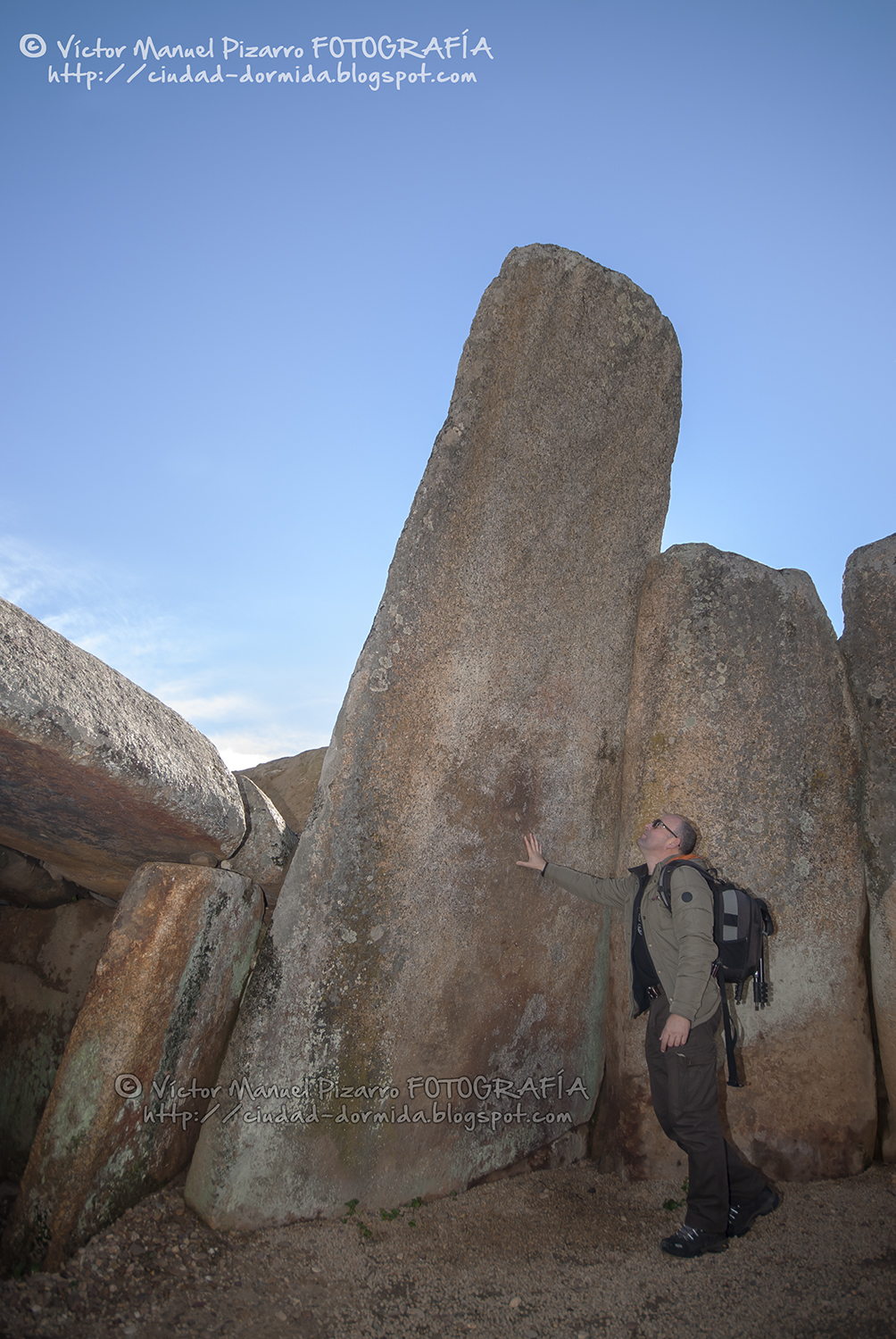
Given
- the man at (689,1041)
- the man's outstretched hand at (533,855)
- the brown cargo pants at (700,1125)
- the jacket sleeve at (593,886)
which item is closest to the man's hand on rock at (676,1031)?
the man at (689,1041)

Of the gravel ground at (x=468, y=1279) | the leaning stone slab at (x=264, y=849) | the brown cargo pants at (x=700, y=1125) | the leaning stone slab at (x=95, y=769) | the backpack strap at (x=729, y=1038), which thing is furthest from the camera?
the leaning stone slab at (x=264, y=849)

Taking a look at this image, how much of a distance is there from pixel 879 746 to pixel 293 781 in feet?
14.5

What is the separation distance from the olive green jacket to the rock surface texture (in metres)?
3.44

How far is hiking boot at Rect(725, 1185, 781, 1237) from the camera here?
3340 mm

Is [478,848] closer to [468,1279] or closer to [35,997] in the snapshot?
[468,1279]

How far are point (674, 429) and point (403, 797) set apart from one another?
312 centimetres

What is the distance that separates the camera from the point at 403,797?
377cm

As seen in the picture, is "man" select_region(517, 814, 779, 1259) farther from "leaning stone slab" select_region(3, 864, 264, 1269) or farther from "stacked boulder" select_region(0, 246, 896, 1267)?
"leaning stone slab" select_region(3, 864, 264, 1269)

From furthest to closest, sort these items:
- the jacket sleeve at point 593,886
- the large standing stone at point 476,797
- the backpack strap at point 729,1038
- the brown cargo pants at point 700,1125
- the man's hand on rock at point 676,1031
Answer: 1. the jacket sleeve at point 593,886
2. the large standing stone at point 476,797
3. the backpack strap at point 729,1038
4. the brown cargo pants at point 700,1125
5. the man's hand on rock at point 676,1031

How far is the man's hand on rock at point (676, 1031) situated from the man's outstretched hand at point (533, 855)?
1.04 meters

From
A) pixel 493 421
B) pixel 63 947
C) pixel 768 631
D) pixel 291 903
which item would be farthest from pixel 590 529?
pixel 63 947

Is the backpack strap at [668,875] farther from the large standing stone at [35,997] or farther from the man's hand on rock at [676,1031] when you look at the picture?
the large standing stone at [35,997]

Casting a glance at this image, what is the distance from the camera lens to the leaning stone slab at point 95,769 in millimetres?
2951

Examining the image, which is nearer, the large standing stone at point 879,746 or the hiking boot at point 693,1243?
the hiking boot at point 693,1243
